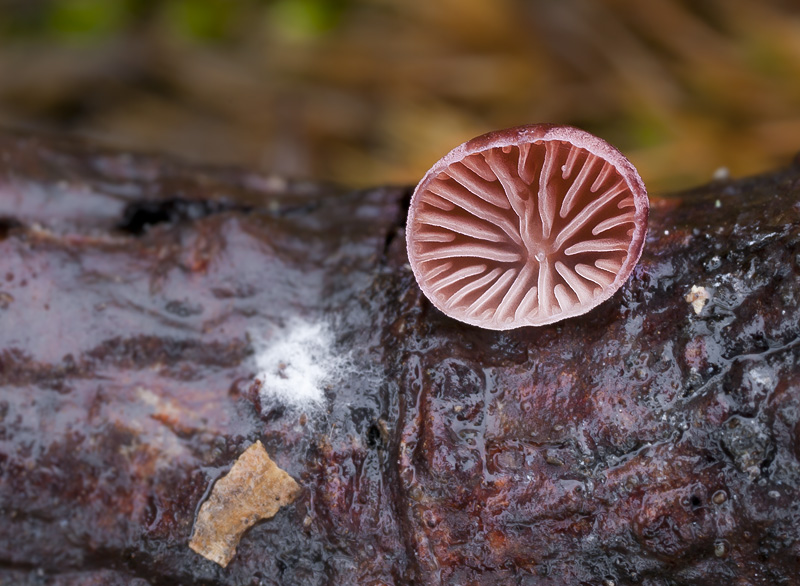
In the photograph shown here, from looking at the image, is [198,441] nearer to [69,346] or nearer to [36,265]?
[69,346]

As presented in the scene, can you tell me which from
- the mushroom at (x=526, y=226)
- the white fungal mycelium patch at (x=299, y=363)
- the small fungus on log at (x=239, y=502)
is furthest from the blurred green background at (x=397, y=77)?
the small fungus on log at (x=239, y=502)

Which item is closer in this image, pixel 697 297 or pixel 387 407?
pixel 697 297

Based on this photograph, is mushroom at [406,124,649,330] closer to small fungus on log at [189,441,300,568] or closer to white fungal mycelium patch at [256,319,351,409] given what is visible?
white fungal mycelium patch at [256,319,351,409]

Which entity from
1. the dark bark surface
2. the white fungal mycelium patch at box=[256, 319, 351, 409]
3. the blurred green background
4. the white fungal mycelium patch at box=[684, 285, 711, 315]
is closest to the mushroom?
the dark bark surface

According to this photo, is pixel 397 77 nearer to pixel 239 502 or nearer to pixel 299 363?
pixel 299 363

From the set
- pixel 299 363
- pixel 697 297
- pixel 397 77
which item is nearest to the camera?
pixel 697 297

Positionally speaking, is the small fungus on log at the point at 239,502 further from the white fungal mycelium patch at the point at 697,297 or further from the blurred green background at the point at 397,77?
the blurred green background at the point at 397,77

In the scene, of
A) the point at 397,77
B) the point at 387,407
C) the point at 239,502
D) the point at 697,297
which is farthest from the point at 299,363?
the point at 397,77
